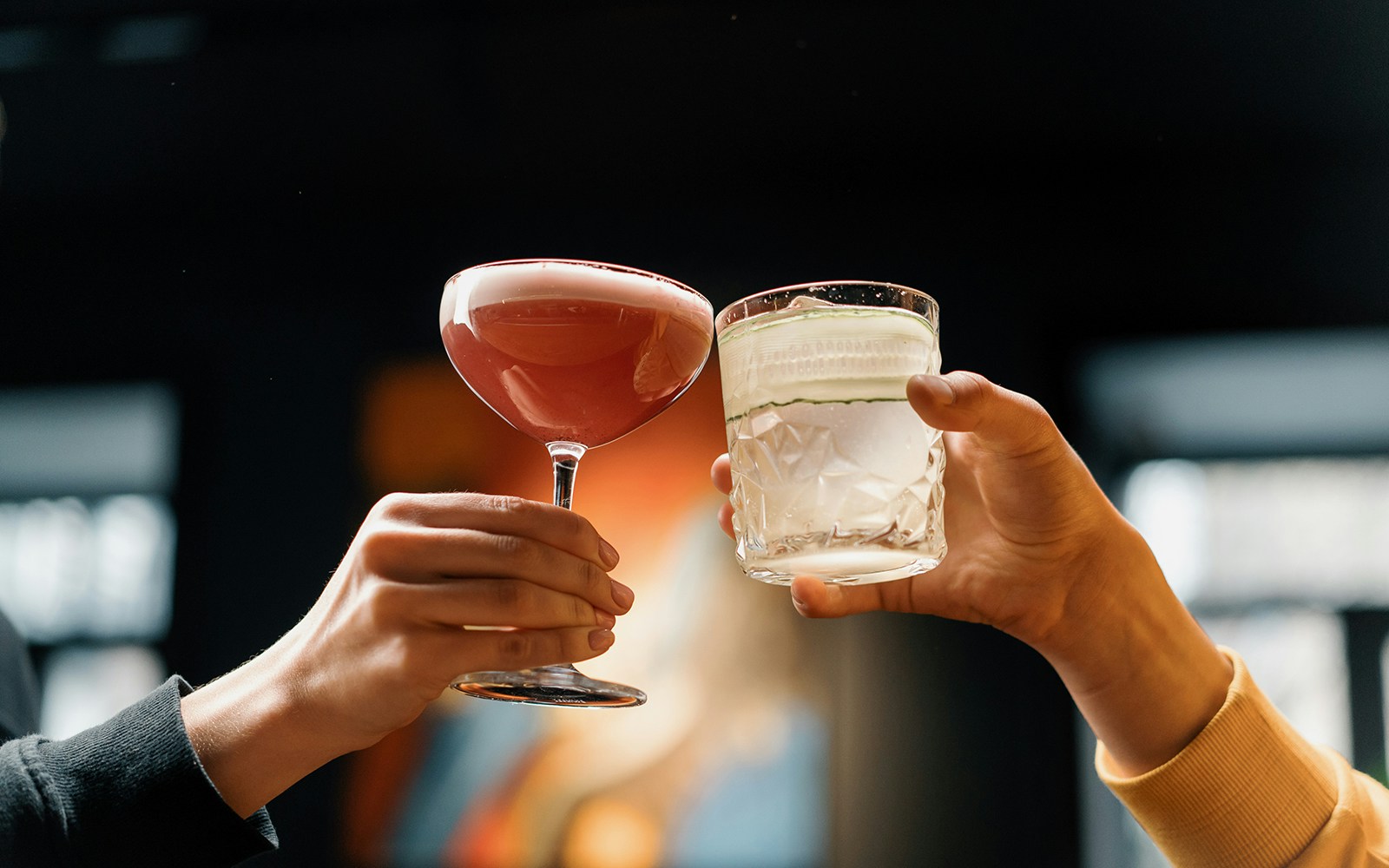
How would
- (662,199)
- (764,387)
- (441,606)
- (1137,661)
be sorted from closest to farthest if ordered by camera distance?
(441,606) → (764,387) → (1137,661) → (662,199)

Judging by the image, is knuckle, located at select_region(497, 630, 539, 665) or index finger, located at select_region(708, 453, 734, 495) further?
index finger, located at select_region(708, 453, 734, 495)

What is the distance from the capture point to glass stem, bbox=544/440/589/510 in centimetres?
109

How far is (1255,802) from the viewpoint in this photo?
1.17 meters

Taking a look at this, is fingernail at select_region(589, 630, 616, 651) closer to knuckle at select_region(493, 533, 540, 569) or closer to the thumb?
knuckle at select_region(493, 533, 540, 569)

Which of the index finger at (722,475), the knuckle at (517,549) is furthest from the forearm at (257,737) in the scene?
the index finger at (722,475)

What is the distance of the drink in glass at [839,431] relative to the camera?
945 mm

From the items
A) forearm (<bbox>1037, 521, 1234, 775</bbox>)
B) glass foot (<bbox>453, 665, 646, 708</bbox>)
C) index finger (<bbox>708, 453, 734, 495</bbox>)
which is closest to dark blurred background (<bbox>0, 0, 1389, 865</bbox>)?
index finger (<bbox>708, 453, 734, 495</bbox>)

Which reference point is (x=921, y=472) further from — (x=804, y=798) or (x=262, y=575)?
(x=262, y=575)

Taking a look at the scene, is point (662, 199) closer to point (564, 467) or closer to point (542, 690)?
point (564, 467)

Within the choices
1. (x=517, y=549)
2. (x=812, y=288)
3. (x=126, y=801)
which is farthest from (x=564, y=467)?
(x=126, y=801)

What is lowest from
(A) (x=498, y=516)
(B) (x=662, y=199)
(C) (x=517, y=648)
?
(C) (x=517, y=648)

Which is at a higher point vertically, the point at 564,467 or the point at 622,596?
the point at 564,467

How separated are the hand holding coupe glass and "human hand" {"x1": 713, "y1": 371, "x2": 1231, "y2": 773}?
0.20 m

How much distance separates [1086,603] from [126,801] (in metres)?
1.12
